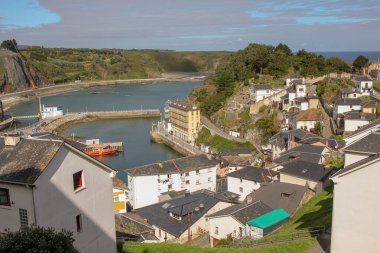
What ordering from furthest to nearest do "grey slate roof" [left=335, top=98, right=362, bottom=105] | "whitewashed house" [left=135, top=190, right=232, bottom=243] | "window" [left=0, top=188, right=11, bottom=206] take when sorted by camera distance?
"grey slate roof" [left=335, top=98, right=362, bottom=105]
"whitewashed house" [left=135, top=190, right=232, bottom=243]
"window" [left=0, top=188, right=11, bottom=206]

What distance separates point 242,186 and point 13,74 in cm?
6782

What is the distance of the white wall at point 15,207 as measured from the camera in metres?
5.51

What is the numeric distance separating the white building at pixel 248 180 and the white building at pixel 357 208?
32.7ft

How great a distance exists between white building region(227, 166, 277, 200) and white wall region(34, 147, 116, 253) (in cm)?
1031

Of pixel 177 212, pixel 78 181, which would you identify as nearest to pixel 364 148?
pixel 78 181

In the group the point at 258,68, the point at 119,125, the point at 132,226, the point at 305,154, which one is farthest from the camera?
the point at 119,125

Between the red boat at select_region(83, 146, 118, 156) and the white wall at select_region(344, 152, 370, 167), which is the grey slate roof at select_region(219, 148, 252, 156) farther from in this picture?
the white wall at select_region(344, 152, 370, 167)

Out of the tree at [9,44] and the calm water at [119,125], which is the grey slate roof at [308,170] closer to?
the calm water at [119,125]

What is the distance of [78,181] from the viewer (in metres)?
6.41

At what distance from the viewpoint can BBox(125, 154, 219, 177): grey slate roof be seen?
18328 millimetres

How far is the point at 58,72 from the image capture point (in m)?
90.9

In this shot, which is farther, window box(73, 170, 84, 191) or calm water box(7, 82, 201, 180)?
calm water box(7, 82, 201, 180)

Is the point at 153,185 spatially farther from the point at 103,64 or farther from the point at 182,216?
the point at 103,64


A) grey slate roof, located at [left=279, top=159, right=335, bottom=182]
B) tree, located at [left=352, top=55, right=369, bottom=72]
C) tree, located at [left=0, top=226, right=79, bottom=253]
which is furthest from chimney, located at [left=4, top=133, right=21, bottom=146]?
tree, located at [left=352, top=55, right=369, bottom=72]
